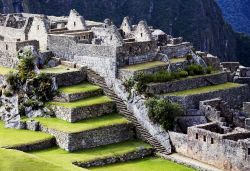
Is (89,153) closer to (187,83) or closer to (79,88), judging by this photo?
(79,88)

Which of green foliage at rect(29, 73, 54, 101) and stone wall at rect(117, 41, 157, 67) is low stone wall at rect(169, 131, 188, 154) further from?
green foliage at rect(29, 73, 54, 101)

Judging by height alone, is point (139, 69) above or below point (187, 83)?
above

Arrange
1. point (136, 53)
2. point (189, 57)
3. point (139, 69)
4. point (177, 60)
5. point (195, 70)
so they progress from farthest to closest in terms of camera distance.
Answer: point (189, 57) < point (177, 60) < point (195, 70) < point (136, 53) < point (139, 69)

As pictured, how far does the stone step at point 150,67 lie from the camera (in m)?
45.9

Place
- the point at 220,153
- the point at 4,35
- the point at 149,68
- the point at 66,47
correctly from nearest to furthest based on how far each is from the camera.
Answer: the point at 220,153, the point at 149,68, the point at 66,47, the point at 4,35

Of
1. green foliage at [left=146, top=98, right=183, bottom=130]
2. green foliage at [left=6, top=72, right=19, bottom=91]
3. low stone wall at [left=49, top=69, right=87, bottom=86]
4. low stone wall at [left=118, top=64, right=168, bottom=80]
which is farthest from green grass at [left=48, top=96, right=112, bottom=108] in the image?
green foliage at [left=6, top=72, right=19, bottom=91]

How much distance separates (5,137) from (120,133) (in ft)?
19.6

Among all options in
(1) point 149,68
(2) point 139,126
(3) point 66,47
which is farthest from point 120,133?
(3) point 66,47

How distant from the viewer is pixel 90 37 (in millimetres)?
52281

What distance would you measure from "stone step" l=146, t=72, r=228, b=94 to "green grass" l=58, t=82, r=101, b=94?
131 inches

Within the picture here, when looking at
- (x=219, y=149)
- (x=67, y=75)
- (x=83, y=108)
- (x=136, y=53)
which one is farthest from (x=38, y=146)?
(x=219, y=149)

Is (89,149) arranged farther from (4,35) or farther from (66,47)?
(4,35)

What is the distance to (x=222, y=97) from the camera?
156 feet

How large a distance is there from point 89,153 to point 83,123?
2217mm
